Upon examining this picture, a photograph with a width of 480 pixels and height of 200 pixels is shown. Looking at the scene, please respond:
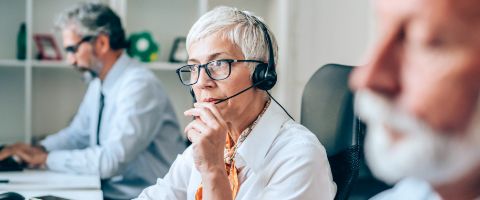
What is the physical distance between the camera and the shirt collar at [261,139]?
148 cm

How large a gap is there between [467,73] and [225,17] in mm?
1220

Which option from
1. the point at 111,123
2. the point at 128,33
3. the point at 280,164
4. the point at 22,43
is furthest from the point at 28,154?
the point at 280,164

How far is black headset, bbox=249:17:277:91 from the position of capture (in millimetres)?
1533

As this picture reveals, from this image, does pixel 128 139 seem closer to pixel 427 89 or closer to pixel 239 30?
pixel 239 30

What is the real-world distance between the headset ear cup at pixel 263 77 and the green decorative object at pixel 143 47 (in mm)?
2120

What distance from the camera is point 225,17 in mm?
1562

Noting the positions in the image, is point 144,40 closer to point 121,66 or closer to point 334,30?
point 121,66

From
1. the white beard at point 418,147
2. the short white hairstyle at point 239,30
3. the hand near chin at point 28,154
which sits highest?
the white beard at point 418,147

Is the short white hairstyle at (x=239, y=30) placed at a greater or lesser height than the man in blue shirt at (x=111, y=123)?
greater

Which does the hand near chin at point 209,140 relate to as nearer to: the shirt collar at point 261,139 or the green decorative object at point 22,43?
the shirt collar at point 261,139

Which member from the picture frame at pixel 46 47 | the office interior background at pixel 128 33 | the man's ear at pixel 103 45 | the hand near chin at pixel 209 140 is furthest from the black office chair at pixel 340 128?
the picture frame at pixel 46 47

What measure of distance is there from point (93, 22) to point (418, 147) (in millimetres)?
2621

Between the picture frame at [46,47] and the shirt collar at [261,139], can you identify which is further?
the picture frame at [46,47]

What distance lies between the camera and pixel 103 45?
290cm
